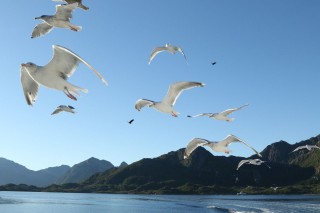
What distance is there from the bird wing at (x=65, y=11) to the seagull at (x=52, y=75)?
2.92 meters

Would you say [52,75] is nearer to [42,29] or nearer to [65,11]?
[65,11]

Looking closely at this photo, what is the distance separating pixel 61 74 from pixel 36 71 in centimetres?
92

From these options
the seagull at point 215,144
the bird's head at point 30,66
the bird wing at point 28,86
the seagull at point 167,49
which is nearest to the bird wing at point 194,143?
the seagull at point 215,144

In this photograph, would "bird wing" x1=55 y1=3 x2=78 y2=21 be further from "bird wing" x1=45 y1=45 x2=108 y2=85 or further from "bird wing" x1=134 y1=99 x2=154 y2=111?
"bird wing" x1=134 y1=99 x2=154 y2=111

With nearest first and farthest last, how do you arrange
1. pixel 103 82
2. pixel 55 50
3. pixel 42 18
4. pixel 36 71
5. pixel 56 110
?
pixel 103 82 < pixel 55 50 < pixel 36 71 < pixel 42 18 < pixel 56 110

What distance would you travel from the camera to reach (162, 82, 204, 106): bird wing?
17.1 meters

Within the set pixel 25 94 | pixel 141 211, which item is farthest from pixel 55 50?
pixel 141 211

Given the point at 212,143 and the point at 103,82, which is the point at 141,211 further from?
the point at 103,82

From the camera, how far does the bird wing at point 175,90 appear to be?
674 inches

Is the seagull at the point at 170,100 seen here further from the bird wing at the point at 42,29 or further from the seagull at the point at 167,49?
the bird wing at the point at 42,29

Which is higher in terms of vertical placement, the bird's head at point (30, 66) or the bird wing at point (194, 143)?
the bird's head at point (30, 66)

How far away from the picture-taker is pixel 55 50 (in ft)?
47.4

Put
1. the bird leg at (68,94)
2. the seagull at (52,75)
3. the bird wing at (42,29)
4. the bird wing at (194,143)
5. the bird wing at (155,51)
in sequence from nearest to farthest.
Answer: the seagull at (52,75) < the bird leg at (68,94) < the bird wing at (42,29) < the bird wing at (155,51) < the bird wing at (194,143)

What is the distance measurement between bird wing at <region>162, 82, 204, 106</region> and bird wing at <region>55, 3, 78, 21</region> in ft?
16.1
